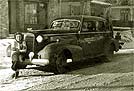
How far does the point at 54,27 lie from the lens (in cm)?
982

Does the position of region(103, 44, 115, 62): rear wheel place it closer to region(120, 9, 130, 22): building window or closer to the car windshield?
the car windshield

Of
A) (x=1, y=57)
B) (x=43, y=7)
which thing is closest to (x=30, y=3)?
(x=43, y=7)

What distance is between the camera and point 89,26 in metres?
9.79

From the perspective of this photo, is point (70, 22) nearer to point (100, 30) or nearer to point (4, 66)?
point (100, 30)

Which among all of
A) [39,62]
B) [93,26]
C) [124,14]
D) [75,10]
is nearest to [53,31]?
[39,62]

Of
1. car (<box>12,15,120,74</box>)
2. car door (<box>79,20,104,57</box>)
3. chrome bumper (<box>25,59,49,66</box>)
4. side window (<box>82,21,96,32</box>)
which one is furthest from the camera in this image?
side window (<box>82,21,96,32</box>)

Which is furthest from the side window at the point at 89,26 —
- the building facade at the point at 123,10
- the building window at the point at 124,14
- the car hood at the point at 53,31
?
the building window at the point at 124,14

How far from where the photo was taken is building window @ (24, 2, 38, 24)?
21039 mm

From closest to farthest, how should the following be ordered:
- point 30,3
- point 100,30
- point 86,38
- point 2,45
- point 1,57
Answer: point 86,38, point 100,30, point 1,57, point 2,45, point 30,3

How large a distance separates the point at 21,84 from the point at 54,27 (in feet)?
10.8

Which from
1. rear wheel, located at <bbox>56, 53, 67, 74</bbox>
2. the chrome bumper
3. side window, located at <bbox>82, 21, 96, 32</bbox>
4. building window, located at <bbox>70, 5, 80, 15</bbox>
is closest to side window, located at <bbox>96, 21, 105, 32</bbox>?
side window, located at <bbox>82, 21, 96, 32</bbox>

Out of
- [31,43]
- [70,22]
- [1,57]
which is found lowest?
[1,57]

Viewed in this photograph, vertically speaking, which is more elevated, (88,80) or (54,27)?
(54,27)

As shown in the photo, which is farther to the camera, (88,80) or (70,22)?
(70,22)
